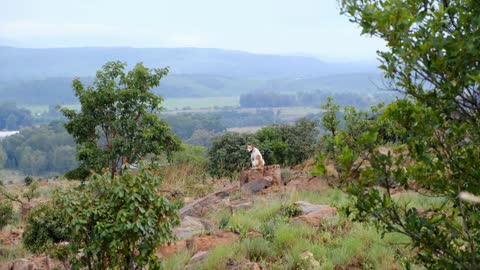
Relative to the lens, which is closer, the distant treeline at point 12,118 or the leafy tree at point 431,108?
the leafy tree at point 431,108

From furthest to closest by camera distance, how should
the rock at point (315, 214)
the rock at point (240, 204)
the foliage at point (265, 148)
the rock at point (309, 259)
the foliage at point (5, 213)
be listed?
the foliage at point (265, 148)
the foliage at point (5, 213)
the rock at point (240, 204)
the rock at point (315, 214)
the rock at point (309, 259)

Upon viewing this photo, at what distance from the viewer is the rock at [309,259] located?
608cm

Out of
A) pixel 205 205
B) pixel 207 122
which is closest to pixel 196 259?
pixel 205 205

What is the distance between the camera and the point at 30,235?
27.7 feet

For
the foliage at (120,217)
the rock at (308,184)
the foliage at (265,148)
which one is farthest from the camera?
the foliage at (265,148)

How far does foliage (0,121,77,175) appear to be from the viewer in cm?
6538

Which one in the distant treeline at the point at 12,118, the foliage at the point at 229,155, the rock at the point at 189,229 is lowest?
the distant treeline at the point at 12,118

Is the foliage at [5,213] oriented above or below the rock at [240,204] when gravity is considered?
below

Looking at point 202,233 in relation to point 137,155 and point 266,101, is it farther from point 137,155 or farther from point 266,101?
point 266,101

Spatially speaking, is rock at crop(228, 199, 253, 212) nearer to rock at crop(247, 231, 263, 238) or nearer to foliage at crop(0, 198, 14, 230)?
rock at crop(247, 231, 263, 238)

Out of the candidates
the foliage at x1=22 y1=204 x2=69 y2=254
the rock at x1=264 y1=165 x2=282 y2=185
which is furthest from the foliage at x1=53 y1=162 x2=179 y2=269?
the rock at x1=264 y1=165 x2=282 y2=185

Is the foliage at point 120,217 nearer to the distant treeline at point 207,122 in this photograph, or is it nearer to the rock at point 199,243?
the rock at point 199,243

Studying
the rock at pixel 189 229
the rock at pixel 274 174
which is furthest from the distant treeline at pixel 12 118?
the rock at pixel 189 229

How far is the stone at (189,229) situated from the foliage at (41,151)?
56413 mm
